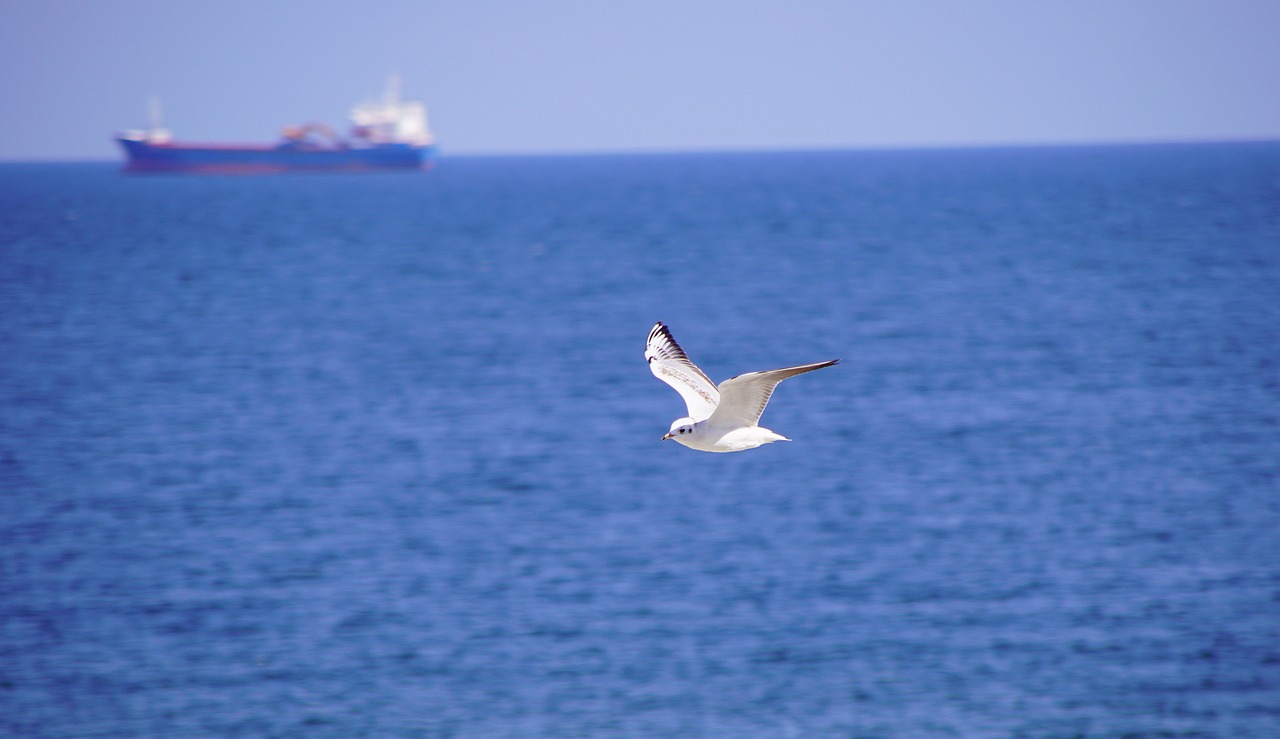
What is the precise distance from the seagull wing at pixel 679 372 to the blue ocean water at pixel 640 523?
1256 centimetres

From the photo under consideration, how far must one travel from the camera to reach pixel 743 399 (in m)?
10.3

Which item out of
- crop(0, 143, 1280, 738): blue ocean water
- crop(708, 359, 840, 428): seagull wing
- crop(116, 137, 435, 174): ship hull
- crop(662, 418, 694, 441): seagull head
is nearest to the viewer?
crop(708, 359, 840, 428): seagull wing

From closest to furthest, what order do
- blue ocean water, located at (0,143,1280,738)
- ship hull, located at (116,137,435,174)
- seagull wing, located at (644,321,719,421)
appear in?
seagull wing, located at (644,321,719,421), blue ocean water, located at (0,143,1280,738), ship hull, located at (116,137,435,174)

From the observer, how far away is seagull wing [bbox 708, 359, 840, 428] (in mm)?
10000

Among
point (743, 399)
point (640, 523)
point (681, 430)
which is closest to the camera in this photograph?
point (743, 399)

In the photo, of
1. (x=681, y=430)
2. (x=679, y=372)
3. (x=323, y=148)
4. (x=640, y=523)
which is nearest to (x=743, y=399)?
(x=681, y=430)

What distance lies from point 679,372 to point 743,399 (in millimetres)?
1294

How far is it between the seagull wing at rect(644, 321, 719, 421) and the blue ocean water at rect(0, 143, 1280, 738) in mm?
12557

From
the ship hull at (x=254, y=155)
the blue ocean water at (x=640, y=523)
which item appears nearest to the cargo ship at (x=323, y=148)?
the ship hull at (x=254, y=155)

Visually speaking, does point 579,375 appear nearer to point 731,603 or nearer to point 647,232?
point 731,603

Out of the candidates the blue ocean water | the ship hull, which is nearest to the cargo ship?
the ship hull

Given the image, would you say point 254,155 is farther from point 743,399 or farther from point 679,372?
point 743,399

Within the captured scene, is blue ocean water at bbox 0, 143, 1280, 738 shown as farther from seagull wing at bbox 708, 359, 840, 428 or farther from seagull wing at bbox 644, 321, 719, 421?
seagull wing at bbox 708, 359, 840, 428

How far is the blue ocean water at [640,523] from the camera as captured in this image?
23.9 meters
